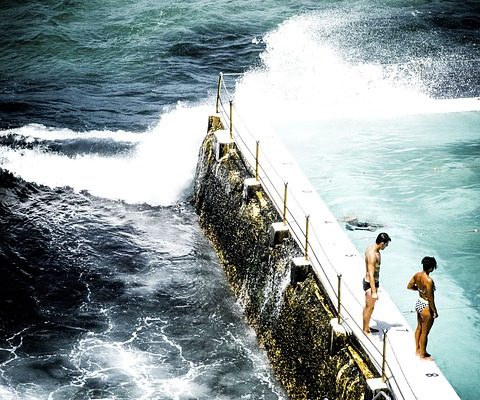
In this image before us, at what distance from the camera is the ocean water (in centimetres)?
1012

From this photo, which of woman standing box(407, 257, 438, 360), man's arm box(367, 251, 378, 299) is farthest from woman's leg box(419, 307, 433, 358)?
man's arm box(367, 251, 378, 299)

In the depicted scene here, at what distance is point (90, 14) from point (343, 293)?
26809mm

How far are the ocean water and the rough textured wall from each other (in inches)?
14.9

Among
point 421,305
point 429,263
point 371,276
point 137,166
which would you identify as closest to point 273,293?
point 371,276

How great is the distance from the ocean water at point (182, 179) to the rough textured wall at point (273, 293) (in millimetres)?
379

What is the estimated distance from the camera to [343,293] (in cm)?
880

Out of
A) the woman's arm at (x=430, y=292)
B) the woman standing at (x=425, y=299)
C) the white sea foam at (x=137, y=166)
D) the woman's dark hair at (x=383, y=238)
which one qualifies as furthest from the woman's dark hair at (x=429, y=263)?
the white sea foam at (x=137, y=166)

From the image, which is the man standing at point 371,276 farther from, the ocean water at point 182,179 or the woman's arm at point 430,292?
the ocean water at point 182,179

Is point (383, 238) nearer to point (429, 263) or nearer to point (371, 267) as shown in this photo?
point (371, 267)

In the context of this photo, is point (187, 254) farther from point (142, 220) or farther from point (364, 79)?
point (364, 79)

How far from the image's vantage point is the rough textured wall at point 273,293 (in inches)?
320

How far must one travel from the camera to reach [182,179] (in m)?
16.6

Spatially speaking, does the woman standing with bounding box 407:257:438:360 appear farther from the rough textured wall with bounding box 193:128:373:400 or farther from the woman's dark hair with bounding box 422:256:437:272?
the rough textured wall with bounding box 193:128:373:400

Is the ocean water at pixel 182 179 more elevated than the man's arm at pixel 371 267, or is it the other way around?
the man's arm at pixel 371 267
